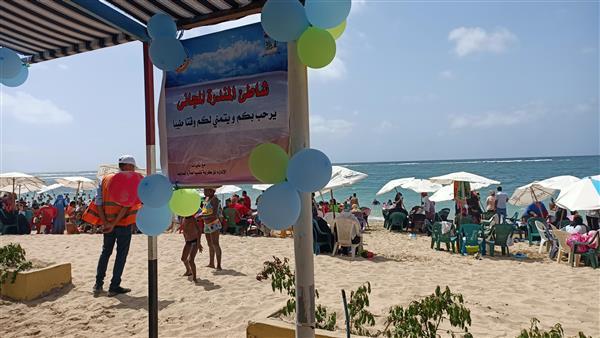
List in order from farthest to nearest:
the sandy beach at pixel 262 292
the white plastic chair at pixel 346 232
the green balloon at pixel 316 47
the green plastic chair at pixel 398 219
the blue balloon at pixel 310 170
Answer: the green plastic chair at pixel 398 219
the white plastic chair at pixel 346 232
the sandy beach at pixel 262 292
the green balloon at pixel 316 47
the blue balloon at pixel 310 170

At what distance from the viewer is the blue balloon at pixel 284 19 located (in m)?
2.20

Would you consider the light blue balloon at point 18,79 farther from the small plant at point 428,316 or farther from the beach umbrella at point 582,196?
the beach umbrella at point 582,196

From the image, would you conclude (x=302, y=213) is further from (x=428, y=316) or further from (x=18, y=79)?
(x=18, y=79)

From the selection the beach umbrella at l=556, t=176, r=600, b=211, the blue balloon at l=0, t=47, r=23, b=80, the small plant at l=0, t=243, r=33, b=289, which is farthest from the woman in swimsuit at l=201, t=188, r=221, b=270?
the beach umbrella at l=556, t=176, r=600, b=211

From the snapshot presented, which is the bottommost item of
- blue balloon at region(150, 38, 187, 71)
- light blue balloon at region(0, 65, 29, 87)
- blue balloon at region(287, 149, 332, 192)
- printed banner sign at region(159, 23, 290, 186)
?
blue balloon at region(287, 149, 332, 192)

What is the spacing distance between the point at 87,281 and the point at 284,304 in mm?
3719

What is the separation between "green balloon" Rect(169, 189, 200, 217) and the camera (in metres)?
3.09

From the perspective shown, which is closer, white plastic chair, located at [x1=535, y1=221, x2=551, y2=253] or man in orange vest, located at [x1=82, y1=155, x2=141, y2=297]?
man in orange vest, located at [x1=82, y1=155, x2=141, y2=297]

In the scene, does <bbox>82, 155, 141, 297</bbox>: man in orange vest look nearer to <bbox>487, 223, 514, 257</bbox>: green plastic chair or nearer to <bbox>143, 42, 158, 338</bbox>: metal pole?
<bbox>143, 42, 158, 338</bbox>: metal pole

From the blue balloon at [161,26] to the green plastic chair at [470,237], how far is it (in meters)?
8.40

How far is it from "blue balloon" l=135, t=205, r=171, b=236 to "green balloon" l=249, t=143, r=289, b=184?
105cm

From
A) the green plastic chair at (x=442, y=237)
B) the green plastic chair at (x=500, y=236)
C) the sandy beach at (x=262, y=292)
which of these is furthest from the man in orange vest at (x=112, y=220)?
the green plastic chair at (x=500, y=236)

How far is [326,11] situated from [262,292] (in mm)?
4105

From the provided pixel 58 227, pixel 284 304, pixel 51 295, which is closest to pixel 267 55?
pixel 284 304
